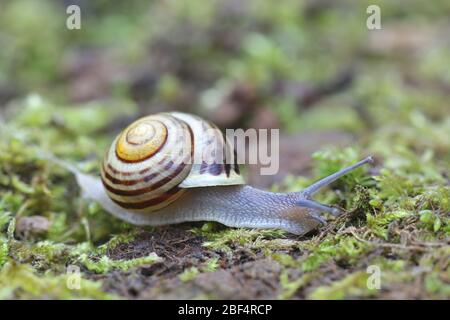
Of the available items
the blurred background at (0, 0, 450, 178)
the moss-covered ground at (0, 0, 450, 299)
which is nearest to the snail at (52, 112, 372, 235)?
the moss-covered ground at (0, 0, 450, 299)

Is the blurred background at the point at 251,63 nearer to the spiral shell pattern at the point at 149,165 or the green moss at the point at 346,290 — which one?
the spiral shell pattern at the point at 149,165

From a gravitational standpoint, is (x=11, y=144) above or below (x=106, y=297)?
above

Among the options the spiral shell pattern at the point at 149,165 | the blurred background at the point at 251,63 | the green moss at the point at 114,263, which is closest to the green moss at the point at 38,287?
the green moss at the point at 114,263

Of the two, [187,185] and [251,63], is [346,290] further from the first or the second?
[251,63]

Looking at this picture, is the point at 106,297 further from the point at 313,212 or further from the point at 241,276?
the point at 313,212

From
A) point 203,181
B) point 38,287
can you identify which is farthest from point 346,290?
point 38,287

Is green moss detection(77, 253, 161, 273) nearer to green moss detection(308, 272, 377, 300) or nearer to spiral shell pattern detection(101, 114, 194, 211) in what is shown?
spiral shell pattern detection(101, 114, 194, 211)

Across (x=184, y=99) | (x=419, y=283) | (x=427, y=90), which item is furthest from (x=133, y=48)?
(x=419, y=283)

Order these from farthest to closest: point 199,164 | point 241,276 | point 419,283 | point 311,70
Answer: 1. point 311,70
2. point 199,164
3. point 241,276
4. point 419,283
